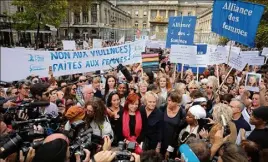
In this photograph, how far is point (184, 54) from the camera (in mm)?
6430

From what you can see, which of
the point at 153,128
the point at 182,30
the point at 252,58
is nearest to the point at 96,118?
the point at 153,128

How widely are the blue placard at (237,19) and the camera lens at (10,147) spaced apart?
4.17 meters

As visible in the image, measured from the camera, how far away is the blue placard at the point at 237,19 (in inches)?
189

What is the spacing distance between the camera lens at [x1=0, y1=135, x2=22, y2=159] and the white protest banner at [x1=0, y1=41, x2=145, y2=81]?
1399mm

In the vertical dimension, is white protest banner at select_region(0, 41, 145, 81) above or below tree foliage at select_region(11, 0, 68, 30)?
below

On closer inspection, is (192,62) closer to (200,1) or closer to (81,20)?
(81,20)

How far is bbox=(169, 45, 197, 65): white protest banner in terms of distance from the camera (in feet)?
20.9

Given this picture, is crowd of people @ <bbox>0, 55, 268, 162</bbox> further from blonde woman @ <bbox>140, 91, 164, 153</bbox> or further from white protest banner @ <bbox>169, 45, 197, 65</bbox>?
white protest banner @ <bbox>169, 45, 197, 65</bbox>

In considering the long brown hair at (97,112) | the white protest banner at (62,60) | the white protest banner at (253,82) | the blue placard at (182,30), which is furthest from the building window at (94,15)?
the long brown hair at (97,112)

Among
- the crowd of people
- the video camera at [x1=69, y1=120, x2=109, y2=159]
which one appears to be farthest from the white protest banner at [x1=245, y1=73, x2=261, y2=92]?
the video camera at [x1=69, y1=120, x2=109, y2=159]

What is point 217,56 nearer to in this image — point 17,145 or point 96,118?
point 96,118

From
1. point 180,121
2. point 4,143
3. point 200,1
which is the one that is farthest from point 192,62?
point 200,1

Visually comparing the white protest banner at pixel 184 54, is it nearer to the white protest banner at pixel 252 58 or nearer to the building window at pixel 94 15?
the white protest banner at pixel 252 58

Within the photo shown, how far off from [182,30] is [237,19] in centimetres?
247
